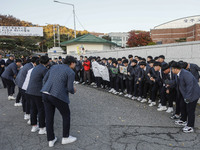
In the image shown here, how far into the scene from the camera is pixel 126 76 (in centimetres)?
796

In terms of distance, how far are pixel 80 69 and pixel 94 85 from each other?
1.66 meters

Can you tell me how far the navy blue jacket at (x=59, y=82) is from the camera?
11.0 feet

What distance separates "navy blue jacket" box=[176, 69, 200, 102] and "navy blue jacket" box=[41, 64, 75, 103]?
290 centimetres

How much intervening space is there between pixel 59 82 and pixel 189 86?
127 inches

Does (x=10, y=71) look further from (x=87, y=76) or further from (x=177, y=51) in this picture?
(x=177, y=51)

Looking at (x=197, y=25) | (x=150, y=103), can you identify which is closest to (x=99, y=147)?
(x=150, y=103)

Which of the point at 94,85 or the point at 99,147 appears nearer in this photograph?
the point at 99,147

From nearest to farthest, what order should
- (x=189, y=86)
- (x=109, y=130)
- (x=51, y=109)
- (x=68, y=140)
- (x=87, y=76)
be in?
(x=51, y=109) < (x=68, y=140) < (x=189, y=86) < (x=109, y=130) < (x=87, y=76)

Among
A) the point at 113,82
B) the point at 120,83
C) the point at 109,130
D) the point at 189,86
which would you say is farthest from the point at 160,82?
the point at 113,82

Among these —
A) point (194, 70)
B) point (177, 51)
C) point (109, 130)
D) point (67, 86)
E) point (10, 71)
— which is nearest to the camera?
point (67, 86)

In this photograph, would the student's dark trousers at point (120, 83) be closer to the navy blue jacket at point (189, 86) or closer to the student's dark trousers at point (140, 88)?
the student's dark trousers at point (140, 88)

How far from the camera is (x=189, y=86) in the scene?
13.2 ft

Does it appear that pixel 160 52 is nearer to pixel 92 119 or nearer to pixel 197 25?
pixel 92 119

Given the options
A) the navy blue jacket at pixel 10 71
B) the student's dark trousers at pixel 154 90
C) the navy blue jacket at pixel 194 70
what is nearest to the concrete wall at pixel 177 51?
the navy blue jacket at pixel 194 70
